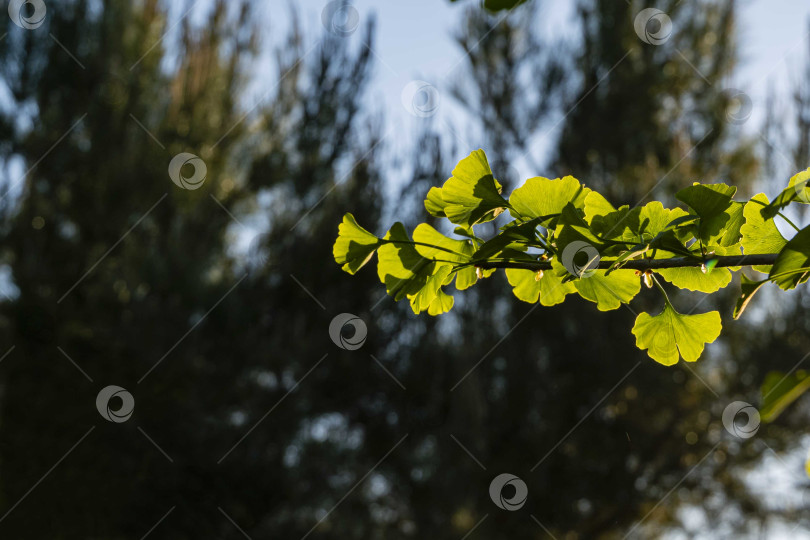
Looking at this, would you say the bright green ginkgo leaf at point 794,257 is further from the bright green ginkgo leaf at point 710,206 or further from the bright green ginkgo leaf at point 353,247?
the bright green ginkgo leaf at point 353,247

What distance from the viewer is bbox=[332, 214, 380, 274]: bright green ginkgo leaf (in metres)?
0.27

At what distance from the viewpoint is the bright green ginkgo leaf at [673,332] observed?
27cm

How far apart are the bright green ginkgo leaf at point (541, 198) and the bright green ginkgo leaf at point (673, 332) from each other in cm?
5

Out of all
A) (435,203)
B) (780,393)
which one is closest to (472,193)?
(435,203)

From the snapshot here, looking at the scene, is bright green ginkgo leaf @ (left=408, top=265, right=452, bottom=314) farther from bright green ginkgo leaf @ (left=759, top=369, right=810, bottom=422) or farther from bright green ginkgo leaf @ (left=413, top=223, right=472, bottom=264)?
bright green ginkgo leaf @ (left=759, top=369, right=810, bottom=422)

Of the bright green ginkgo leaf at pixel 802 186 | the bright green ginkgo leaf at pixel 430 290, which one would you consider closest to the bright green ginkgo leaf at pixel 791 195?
the bright green ginkgo leaf at pixel 802 186

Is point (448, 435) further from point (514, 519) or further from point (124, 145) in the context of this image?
point (124, 145)

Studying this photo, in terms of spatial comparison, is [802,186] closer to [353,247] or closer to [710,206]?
[710,206]

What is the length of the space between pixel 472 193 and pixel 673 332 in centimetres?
9

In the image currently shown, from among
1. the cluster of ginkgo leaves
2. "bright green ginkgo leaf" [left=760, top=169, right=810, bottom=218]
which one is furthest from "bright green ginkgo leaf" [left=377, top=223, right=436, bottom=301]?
"bright green ginkgo leaf" [left=760, top=169, right=810, bottom=218]

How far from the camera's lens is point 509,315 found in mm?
3307

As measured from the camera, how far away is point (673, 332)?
0.27 metres

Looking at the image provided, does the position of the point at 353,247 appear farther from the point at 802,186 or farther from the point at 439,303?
the point at 802,186

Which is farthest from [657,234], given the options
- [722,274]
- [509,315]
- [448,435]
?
[509,315]
